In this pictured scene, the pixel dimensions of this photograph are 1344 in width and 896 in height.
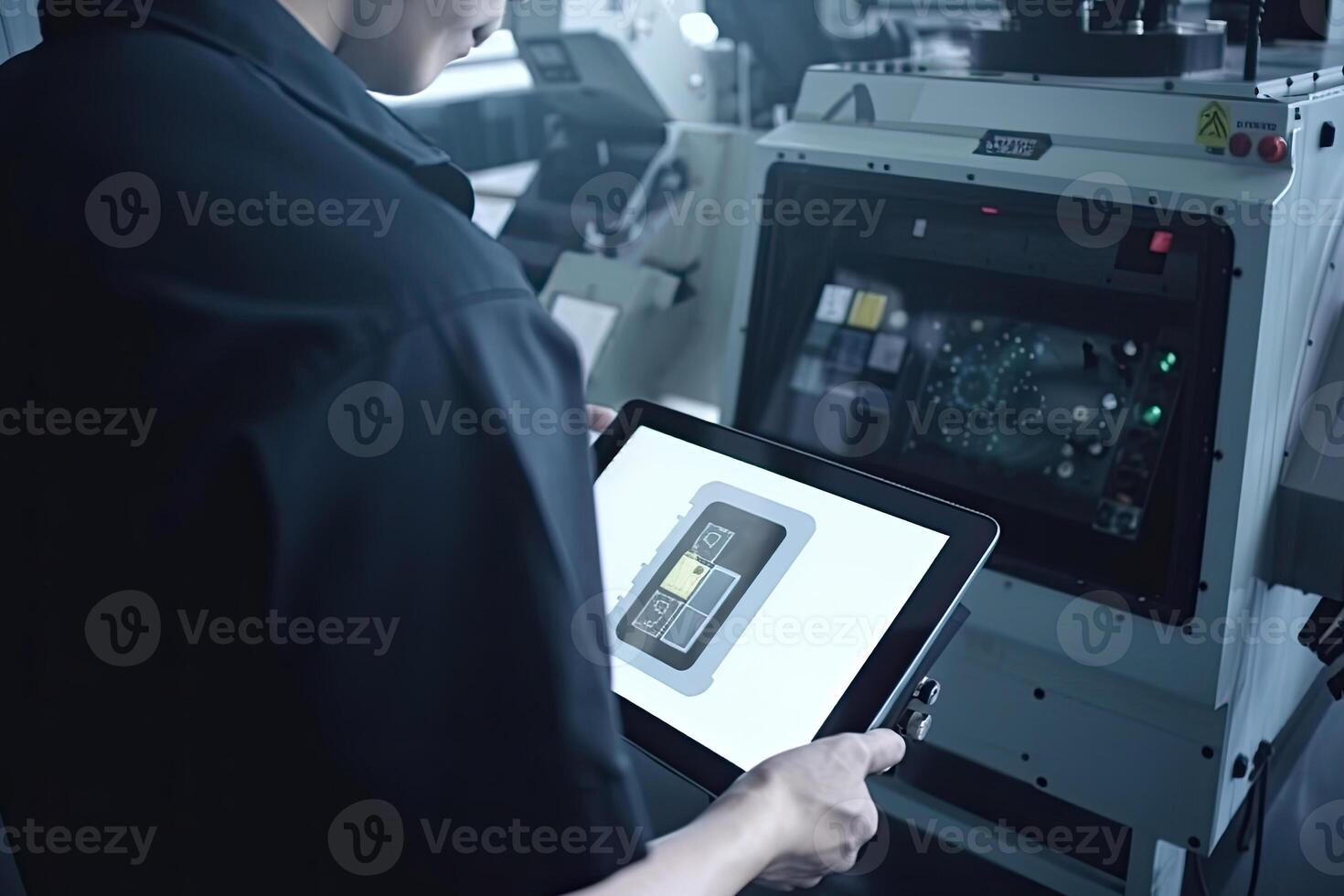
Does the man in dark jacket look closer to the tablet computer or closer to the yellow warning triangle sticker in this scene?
the tablet computer

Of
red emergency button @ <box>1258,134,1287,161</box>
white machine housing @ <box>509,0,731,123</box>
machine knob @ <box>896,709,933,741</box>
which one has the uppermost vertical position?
white machine housing @ <box>509,0,731,123</box>

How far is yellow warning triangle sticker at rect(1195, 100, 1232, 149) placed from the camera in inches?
58.4

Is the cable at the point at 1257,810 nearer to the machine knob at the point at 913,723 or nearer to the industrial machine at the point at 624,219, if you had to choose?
the machine knob at the point at 913,723

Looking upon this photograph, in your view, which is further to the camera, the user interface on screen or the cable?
the cable

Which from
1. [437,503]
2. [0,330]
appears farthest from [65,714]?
[437,503]

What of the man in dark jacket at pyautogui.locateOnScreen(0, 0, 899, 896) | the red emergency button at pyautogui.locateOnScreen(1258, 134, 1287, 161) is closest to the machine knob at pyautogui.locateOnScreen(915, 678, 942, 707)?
the man in dark jacket at pyautogui.locateOnScreen(0, 0, 899, 896)

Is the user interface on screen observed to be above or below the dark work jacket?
below

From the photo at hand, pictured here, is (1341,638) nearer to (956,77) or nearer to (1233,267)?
(1233,267)

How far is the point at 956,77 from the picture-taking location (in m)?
1.77

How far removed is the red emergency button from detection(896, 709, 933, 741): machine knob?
90 centimetres

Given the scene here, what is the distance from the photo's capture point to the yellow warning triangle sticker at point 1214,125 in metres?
1.48

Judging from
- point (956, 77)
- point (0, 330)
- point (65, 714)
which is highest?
point (956, 77)

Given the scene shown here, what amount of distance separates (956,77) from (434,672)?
145cm

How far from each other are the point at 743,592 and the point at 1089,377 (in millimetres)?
874
